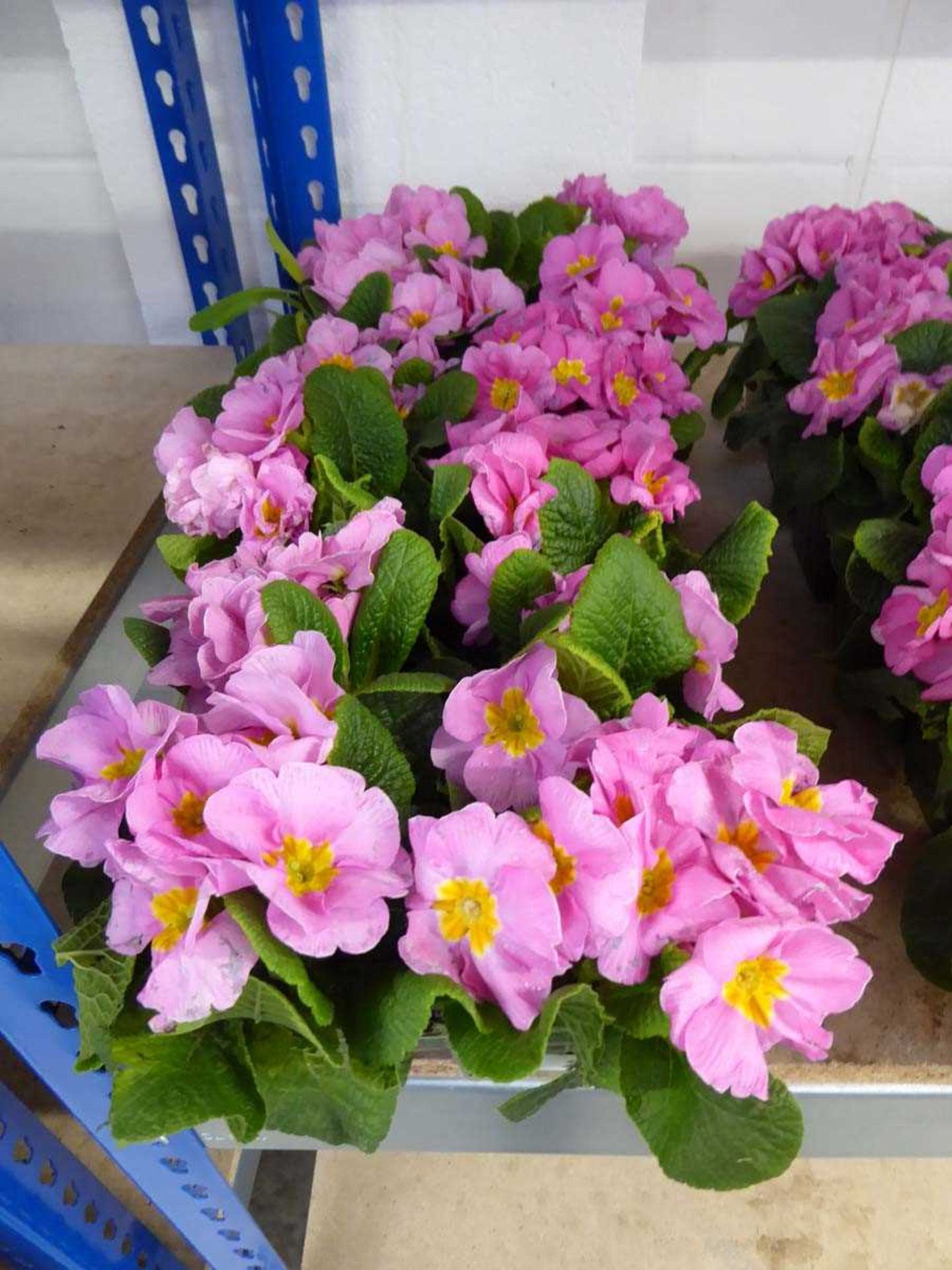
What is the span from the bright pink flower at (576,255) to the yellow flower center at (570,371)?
0.11m

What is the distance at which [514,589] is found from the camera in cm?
55

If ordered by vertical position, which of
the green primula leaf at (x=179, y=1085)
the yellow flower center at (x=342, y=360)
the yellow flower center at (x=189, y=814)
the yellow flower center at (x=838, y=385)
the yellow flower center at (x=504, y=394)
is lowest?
the green primula leaf at (x=179, y=1085)

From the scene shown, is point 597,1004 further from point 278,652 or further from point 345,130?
point 345,130

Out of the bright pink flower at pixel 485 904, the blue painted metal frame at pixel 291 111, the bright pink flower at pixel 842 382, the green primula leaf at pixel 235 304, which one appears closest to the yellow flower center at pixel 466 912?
the bright pink flower at pixel 485 904

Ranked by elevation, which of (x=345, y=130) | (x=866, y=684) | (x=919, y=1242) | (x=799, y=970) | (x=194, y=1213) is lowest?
(x=919, y=1242)

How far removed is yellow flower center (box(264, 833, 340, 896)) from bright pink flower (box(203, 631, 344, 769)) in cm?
4

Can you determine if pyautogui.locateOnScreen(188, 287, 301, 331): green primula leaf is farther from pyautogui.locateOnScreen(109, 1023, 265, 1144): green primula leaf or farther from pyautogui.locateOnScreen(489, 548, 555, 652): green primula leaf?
pyautogui.locateOnScreen(109, 1023, 265, 1144): green primula leaf

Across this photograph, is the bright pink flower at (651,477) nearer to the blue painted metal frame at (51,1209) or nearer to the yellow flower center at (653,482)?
the yellow flower center at (653,482)

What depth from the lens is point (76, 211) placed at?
50.5 inches

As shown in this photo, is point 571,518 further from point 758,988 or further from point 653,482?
point 758,988

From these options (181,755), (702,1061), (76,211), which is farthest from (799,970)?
(76,211)

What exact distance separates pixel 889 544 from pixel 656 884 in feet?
1.08

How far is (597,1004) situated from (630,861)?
0.07m

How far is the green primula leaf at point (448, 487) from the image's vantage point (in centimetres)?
58
